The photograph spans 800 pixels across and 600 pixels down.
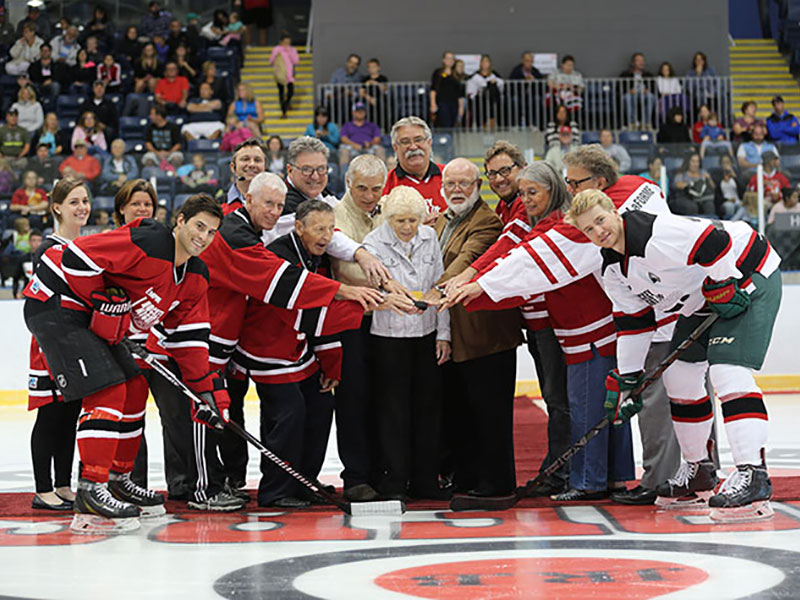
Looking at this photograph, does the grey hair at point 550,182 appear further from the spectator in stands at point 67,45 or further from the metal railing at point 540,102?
the spectator in stands at point 67,45

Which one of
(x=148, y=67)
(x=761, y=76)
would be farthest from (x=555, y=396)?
(x=761, y=76)

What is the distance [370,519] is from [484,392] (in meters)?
0.67

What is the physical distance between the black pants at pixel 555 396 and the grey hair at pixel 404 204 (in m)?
0.70

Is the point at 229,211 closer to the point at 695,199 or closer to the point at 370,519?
the point at 370,519

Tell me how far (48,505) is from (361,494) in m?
1.12

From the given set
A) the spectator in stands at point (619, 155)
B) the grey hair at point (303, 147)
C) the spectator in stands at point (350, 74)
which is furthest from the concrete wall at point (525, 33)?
the grey hair at point (303, 147)

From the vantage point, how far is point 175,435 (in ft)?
13.4

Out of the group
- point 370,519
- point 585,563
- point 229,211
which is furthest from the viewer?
point 229,211

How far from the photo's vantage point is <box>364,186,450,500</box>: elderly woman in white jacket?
394cm

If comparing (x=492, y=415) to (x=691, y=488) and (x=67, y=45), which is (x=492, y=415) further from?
(x=67, y=45)

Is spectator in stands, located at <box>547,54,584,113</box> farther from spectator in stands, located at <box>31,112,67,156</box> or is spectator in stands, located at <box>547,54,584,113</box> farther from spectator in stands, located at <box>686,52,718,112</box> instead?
spectator in stands, located at <box>31,112,67,156</box>

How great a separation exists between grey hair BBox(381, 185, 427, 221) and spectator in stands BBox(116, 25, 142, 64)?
988 cm

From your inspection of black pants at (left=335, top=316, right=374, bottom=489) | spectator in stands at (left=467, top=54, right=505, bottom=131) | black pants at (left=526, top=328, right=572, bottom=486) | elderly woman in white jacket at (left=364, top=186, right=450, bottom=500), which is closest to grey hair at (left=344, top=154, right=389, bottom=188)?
elderly woman in white jacket at (left=364, top=186, right=450, bottom=500)

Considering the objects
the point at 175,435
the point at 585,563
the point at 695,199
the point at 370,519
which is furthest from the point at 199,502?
the point at 695,199
